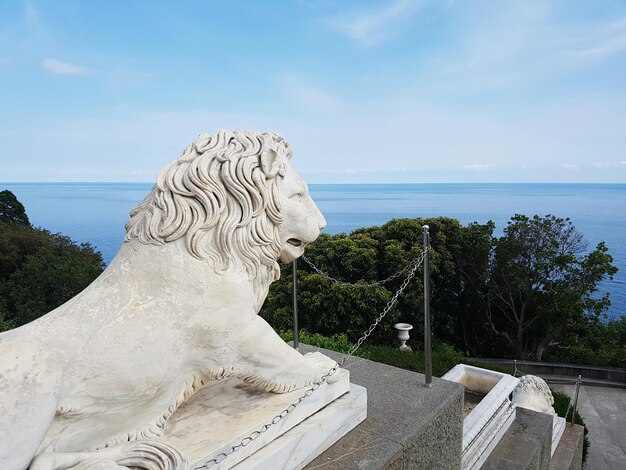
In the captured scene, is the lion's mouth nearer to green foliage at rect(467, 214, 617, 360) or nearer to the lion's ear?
the lion's ear

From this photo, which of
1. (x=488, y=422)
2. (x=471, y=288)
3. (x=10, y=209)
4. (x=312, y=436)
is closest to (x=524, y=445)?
(x=488, y=422)

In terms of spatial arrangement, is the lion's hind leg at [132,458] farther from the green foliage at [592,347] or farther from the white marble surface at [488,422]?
the green foliage at [592,347]

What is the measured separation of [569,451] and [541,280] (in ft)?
28.8

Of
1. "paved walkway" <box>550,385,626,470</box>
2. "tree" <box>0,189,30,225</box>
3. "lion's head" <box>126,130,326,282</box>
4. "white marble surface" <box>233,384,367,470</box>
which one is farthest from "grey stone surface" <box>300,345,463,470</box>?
"tree" <box>0,189,30,225</box>

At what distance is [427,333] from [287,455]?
1.66m

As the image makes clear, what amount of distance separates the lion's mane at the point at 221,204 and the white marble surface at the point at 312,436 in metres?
0.84

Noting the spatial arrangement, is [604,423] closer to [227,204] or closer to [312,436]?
[312,436]

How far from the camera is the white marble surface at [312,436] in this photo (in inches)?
84.4

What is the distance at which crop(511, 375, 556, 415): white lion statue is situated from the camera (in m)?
5.32

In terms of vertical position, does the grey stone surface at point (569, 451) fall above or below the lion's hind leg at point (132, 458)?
below

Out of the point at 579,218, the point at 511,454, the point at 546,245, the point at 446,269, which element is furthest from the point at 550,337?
the point at 579,218

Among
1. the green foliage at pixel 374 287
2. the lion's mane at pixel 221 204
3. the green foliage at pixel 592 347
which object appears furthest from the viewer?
the green foliage at pixel 592 347

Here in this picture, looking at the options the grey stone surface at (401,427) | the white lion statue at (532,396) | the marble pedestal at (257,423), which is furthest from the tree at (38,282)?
the white lion statue at (532,396)

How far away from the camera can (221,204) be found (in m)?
2.04
